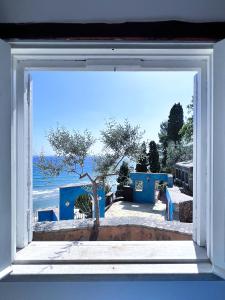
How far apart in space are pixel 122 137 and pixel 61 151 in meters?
0.41

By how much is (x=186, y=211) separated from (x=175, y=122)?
57 centimetres

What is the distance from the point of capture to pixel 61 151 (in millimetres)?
1661

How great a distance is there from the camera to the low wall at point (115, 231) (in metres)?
1.61

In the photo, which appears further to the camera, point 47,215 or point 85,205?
point 85,205

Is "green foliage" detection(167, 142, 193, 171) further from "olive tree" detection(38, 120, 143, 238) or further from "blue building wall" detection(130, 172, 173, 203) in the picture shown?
"olive tree" detection(38, 120, 143, 238)

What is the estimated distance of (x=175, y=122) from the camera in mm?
1604

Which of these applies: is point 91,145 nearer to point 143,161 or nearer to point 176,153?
point 143,161

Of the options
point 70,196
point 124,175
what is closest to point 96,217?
point 70,196

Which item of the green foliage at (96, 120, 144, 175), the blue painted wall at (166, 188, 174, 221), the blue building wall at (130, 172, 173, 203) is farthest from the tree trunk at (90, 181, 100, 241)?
the blue painted wall at (166, 188, 174, 221)

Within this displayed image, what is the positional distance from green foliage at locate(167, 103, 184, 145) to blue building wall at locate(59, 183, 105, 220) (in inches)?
22.8

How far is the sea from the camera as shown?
155 centimetres

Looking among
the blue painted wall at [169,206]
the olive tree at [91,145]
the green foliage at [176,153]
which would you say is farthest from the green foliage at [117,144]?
the blue painted wall at [169,206]

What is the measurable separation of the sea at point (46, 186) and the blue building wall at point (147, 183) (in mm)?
336
